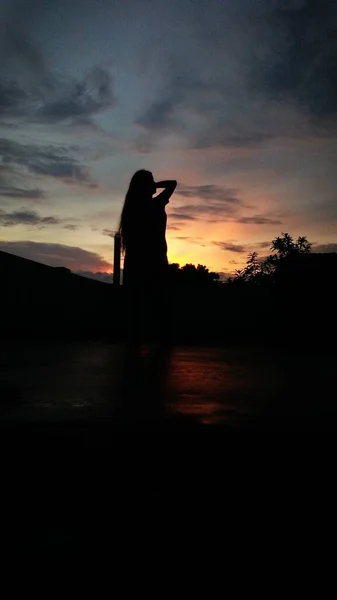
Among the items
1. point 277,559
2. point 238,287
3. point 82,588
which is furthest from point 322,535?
point 238,287

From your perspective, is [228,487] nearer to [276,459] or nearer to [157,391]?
[276,459]

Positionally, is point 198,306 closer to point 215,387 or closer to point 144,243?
point 144,243

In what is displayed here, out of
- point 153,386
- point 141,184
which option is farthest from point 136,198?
point 153,386

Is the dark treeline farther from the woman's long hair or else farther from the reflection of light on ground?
the reflection of light on ground

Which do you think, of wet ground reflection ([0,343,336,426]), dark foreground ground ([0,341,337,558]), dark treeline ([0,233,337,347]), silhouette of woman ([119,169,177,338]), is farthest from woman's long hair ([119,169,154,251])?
dark foreground ground ([0,341,337,558])

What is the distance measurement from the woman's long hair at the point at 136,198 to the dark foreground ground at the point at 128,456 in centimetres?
315

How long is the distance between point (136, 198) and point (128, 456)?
4073mm

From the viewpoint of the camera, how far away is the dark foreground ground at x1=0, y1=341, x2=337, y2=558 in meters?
0.97

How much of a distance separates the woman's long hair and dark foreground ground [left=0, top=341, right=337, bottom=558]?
3148 millimetres

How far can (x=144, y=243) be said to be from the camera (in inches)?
196

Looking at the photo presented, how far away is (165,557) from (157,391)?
42.3 inches

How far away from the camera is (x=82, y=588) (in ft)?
2.60

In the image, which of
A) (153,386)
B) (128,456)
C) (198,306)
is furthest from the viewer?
(198,306)

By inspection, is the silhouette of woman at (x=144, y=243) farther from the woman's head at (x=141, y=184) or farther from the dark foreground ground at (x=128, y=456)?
the dark foreground ground at (x=128, y=456)
